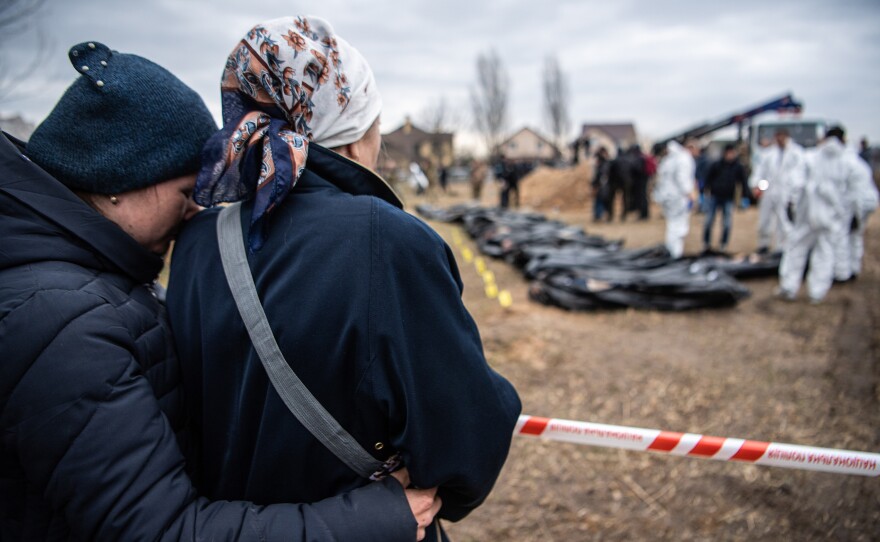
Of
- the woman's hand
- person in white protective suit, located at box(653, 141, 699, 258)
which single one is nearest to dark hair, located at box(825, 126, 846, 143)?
person in white protective suit, located at box(653, 141, 699, 258)

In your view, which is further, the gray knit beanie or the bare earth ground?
the bare earth ground

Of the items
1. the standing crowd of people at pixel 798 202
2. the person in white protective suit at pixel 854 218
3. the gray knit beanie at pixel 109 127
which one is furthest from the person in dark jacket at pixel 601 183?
the gray knit beanie at pixel 109 127

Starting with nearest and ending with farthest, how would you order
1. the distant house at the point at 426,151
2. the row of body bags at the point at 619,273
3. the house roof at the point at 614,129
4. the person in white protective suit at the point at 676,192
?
the row of body bags at the point at 619,273, the person in white protective suit at the point at 676,192, the distant house at the point at 426,151, the house roof at the point at 614,129

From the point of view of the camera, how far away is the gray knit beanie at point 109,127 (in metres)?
1.04

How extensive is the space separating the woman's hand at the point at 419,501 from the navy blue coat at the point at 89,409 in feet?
0.09

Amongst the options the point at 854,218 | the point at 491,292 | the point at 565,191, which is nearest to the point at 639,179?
the point at 565,191

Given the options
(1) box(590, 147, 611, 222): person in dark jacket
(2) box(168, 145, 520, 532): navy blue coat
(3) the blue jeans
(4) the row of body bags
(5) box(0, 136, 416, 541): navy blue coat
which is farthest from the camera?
(1) box(590, 147, 611, 222): person in dark jacket

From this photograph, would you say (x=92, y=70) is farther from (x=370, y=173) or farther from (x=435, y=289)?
(x=435, y=289)

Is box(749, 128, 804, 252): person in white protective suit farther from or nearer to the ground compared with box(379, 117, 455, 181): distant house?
nearer to the ground

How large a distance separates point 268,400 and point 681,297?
6204 millimetres

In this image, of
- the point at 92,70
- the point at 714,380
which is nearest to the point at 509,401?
the point at 92,70

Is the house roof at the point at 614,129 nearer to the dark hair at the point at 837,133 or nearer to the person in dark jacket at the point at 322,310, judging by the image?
the dark hair at the point at 837,133

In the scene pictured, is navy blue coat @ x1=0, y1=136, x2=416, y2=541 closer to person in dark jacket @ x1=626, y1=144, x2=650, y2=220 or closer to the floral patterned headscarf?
the floral patterned headscarf

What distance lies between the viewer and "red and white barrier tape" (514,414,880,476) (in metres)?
1.76
